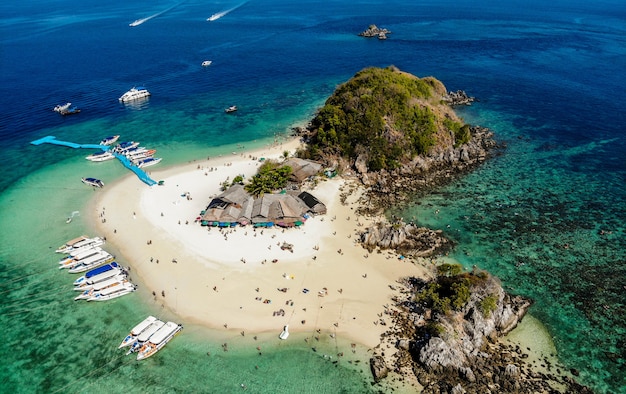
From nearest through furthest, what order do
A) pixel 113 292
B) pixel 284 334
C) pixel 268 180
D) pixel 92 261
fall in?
pixel 284 334 → pixel 113 292 → pixel 92 261 → pixel 268 180

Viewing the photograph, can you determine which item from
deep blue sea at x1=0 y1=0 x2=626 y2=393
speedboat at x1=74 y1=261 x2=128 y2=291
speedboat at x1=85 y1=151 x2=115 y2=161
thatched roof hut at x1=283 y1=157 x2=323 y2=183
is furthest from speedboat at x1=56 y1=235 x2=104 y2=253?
thatched roof hut at x1=283 y1=157 x2=323 y2=183

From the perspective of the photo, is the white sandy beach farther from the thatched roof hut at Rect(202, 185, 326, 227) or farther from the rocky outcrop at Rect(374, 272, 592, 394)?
the rocky outcrop at Rect(374, 272, 592, 394)

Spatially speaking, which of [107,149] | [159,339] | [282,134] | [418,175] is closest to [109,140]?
[107,149]

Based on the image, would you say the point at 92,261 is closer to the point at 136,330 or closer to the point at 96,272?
the point at 96,272

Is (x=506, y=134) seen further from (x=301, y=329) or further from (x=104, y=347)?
(x=104, y=347)

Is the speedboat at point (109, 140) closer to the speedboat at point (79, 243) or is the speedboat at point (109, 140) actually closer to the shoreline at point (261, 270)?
the shoreline at point (261, 270)

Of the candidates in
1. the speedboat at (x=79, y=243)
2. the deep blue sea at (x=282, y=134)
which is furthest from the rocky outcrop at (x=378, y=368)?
the speedboat at (x=79, y=243)
